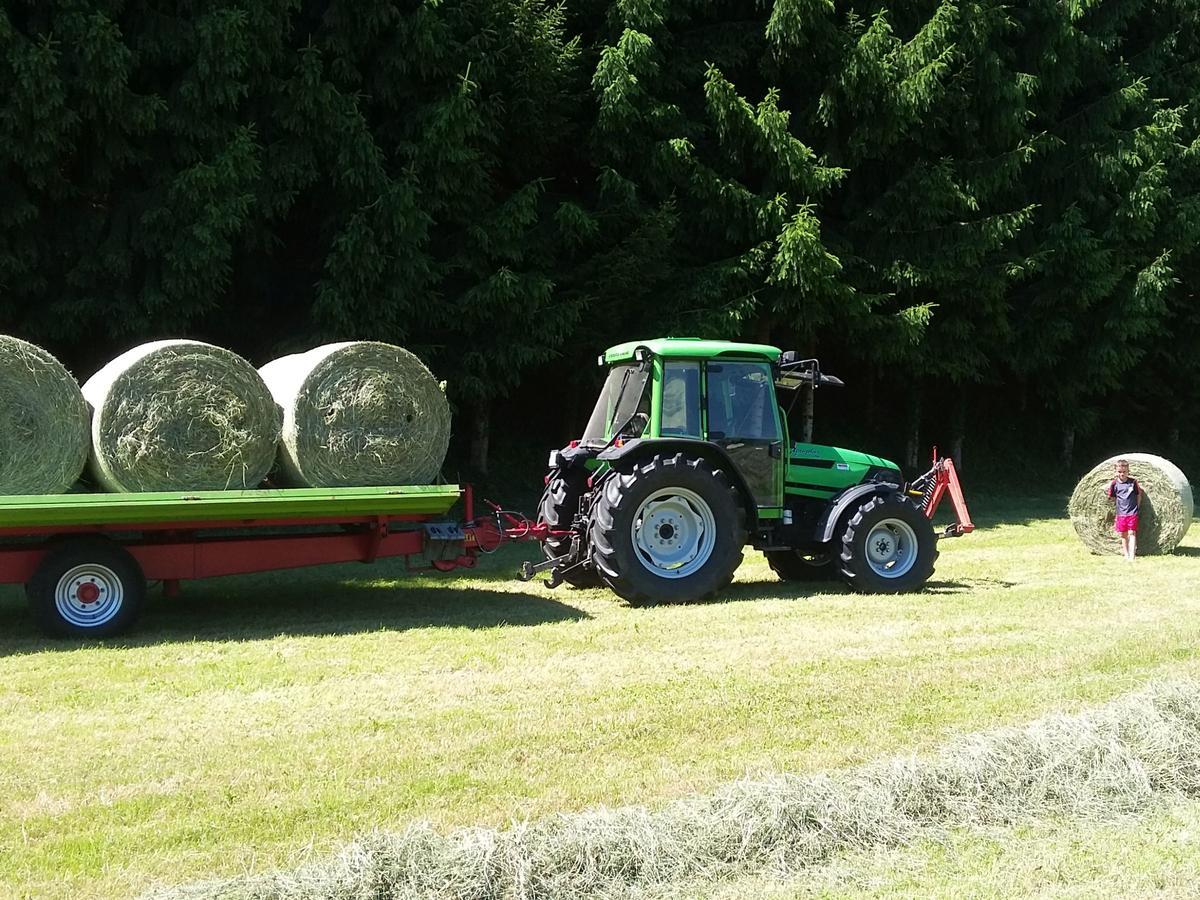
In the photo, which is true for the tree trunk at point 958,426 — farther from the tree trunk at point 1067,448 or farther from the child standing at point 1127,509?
the child standing at point 1127,509

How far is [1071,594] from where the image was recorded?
959cm

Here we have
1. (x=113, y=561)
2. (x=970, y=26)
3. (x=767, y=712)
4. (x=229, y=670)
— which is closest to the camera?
(x=767, y=712)

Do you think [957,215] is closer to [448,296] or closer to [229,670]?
[448,296]

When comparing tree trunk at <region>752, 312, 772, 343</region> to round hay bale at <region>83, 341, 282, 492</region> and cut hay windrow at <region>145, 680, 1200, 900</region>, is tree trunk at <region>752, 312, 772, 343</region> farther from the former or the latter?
cut hay windrow at <region>145, 680, 1200, 900</region>

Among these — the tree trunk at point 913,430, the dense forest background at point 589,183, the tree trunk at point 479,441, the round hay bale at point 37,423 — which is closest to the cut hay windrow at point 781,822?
the round hay bale at point 37,423

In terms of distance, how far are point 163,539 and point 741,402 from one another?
4535 millimetres

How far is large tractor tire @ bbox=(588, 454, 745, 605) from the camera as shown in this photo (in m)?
8.96

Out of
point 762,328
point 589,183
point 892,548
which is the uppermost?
point 589,183

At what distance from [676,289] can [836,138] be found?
3.44 metres

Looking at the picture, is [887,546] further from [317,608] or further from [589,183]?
[589,183]

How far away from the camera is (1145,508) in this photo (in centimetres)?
1260

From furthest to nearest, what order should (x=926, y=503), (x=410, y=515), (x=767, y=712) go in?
(x=926, y=503) < (x=410, y=515) < (x=767, y=712)

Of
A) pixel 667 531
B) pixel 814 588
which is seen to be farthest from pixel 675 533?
pixel 814 588

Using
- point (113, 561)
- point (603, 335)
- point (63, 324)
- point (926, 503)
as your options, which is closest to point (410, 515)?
point (113, 561)
